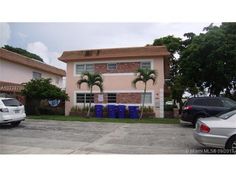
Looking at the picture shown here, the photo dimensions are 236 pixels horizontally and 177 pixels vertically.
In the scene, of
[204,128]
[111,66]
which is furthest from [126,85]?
[204,128]

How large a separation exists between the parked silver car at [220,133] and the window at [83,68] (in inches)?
590

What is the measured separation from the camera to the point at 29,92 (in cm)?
1950

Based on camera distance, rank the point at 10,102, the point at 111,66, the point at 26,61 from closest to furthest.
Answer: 1. the point at 10,102
2. the point at 111,66
3. the point at 26,61

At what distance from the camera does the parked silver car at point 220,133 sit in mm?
7035

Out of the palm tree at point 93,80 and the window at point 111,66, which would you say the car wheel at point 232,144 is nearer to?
the palm tree at point 93,80

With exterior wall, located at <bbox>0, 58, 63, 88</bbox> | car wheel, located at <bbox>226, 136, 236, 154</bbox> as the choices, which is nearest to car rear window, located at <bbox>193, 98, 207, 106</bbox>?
car wheel, located at <bbox>226, 136, 236, 154</bbox>

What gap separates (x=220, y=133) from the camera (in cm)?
712

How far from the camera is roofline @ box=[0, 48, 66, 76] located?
20.9 meters

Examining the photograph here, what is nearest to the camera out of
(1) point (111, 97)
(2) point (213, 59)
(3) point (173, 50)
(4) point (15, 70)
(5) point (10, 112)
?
(5) point (10, 112)

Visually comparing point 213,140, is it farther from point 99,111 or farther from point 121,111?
point 99,111

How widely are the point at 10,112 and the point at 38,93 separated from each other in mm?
6998

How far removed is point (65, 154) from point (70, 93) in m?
14.6

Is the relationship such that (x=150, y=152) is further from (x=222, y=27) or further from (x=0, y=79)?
(x=0, y=79)

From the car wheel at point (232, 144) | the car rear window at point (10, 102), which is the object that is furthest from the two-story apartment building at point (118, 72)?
the car wheel at point (232, 144)
